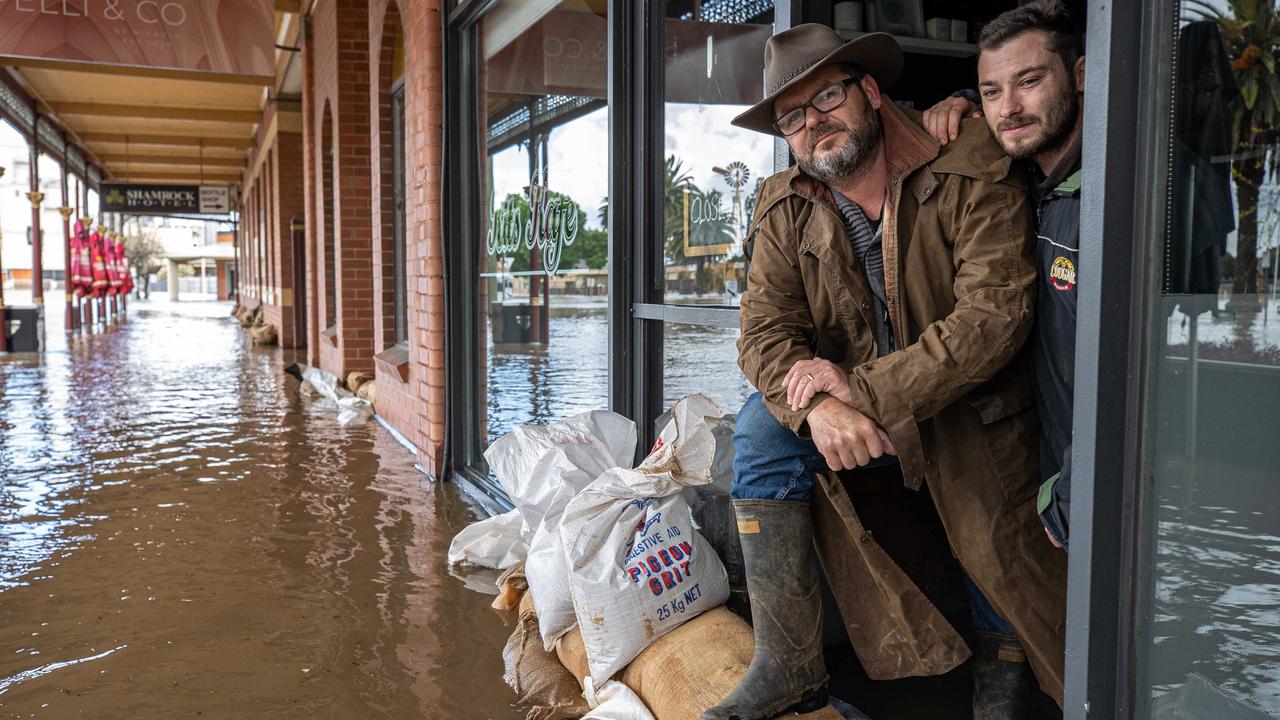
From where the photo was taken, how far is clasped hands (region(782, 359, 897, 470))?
72.2 inches

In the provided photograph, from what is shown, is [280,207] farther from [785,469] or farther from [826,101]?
[785,469]

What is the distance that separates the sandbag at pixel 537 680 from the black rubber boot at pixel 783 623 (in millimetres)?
557

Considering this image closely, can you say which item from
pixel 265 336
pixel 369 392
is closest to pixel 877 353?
pixel 369 392

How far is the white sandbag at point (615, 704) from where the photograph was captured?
227 cm

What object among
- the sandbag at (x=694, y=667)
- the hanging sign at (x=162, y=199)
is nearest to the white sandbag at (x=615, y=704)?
the sandbag at (x=694, y=667)

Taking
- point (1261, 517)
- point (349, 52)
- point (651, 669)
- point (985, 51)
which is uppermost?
point (349, 52)

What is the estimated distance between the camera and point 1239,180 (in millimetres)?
1313

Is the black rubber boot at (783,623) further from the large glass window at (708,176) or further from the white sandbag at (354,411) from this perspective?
the white sandbag at (354,411)

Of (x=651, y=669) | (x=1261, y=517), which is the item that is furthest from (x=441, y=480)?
(x=1261, y=517)

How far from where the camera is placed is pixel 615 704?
2316 millimetres

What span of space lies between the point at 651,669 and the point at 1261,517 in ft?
4.52

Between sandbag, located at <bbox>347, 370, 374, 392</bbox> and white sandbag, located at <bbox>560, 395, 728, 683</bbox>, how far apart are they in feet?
19.6

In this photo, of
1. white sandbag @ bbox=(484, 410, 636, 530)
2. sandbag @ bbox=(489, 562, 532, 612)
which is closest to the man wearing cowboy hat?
white sandbag @ bbox=(484, 410, 636, 530)

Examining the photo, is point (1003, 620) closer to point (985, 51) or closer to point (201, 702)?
point (985, 51)
